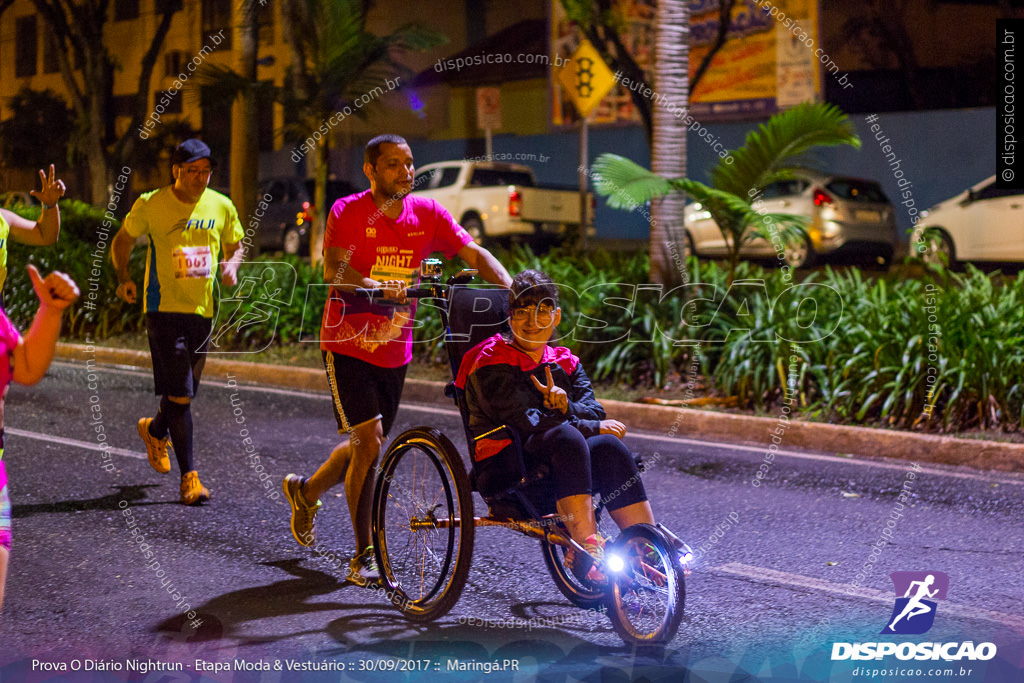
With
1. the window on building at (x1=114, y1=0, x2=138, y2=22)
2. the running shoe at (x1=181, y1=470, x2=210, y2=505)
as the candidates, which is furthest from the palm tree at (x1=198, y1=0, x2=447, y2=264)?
the window on building at (x1=114, y1=0, x2=138, y2=22)

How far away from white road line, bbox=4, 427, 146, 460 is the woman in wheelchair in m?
4.08

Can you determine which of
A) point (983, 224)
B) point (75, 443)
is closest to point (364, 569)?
point (75, 443)

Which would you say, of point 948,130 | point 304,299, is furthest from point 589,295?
point 948,130

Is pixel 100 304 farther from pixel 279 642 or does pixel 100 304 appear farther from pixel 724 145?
pixel 724 145

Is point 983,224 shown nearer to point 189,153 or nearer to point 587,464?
point 189,153

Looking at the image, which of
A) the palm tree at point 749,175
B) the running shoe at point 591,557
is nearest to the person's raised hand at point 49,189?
the running shoe at point 591,557

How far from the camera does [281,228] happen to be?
91.4 feet

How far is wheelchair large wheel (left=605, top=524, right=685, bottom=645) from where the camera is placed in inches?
166

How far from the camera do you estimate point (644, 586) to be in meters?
4.32

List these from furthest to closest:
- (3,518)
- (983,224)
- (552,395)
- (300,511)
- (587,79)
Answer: (983,224)
(587,79)
(300,511)
(552,395)
(3,518)

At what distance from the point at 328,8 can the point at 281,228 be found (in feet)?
41.9

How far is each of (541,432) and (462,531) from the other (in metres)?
0.46

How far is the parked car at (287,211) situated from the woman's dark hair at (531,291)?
22814 millimetres

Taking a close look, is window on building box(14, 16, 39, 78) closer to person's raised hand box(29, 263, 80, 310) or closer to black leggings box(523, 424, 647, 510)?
black leggings box(523, 424, 647, 510)
